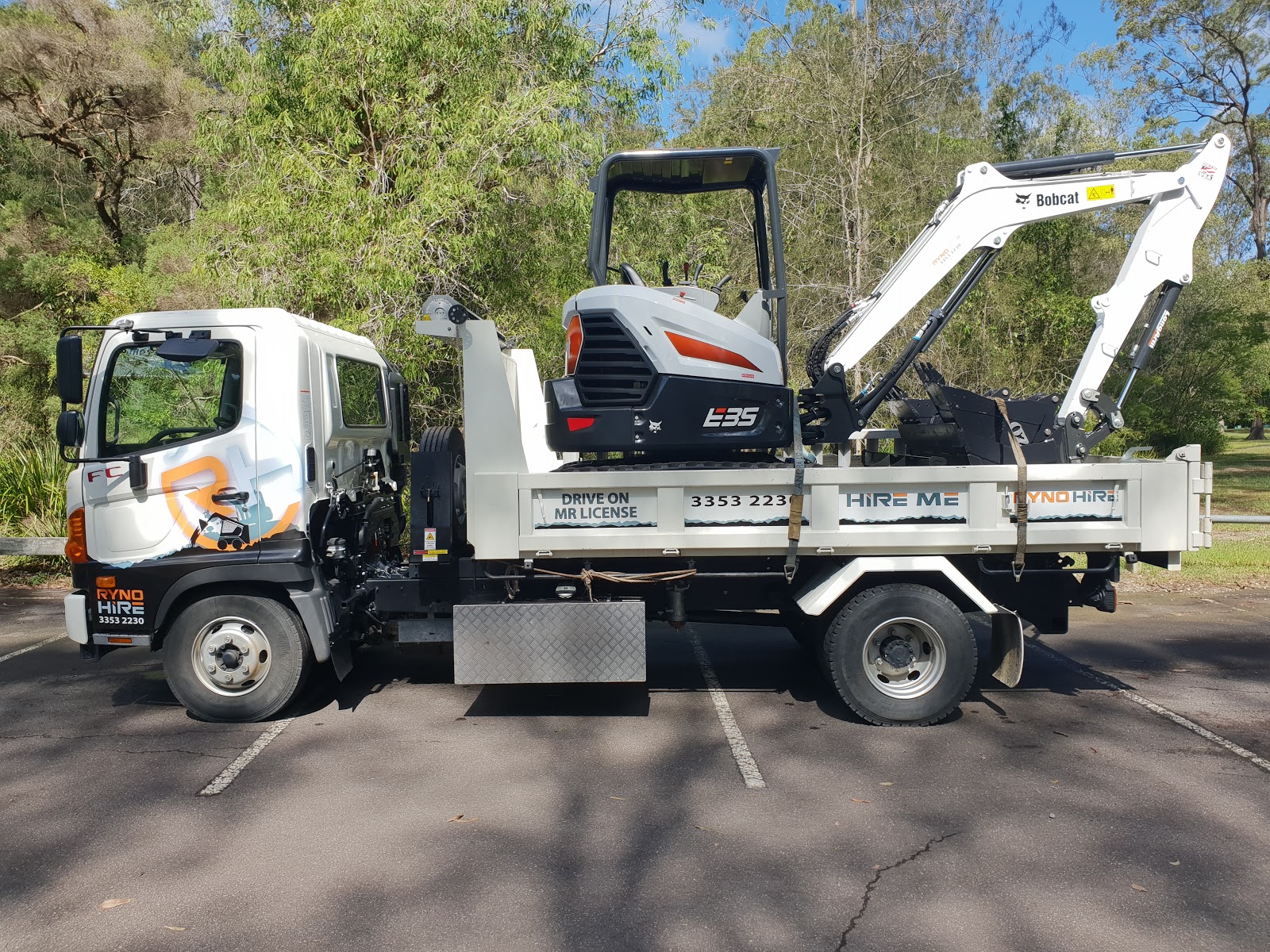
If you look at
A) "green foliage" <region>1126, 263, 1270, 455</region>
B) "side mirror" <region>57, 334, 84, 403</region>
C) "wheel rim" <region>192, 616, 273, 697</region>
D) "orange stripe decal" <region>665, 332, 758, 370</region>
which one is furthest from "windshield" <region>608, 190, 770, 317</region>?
"green foliage" <region>1126, 263, 1270, 455</region>

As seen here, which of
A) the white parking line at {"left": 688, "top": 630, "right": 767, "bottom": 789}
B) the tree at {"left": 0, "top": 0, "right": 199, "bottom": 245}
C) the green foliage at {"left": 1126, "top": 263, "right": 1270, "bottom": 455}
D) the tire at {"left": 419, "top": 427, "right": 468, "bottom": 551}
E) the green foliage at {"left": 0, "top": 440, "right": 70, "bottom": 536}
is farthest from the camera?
the tree at {"left": 0, "top": 0, "right": 199, "bottom": 245}

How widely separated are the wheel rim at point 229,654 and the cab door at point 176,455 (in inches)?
19.5

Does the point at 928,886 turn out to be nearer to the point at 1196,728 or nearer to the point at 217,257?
the point at 1196,728

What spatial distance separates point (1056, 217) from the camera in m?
6.41

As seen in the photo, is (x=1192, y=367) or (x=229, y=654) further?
(x=1192, y=367)

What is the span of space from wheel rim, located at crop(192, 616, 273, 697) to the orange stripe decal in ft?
9.96

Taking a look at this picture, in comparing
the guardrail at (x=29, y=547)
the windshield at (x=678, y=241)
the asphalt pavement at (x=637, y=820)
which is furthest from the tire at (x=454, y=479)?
the guardrail at (x=29, y=547)

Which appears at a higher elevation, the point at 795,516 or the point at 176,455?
the point at 176,455

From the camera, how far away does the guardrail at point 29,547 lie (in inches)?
431

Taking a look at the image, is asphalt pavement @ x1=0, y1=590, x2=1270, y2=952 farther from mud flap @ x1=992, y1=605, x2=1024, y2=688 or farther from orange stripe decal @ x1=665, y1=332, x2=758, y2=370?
orange stripe decal @ x1=665, y1=332, x2=758, y2=370

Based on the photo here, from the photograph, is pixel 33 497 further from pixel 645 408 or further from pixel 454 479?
pixel 645 408

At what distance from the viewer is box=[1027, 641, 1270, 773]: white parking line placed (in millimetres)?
5465

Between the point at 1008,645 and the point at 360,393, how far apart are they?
180 inches

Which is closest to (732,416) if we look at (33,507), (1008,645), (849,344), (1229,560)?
(849,344)
